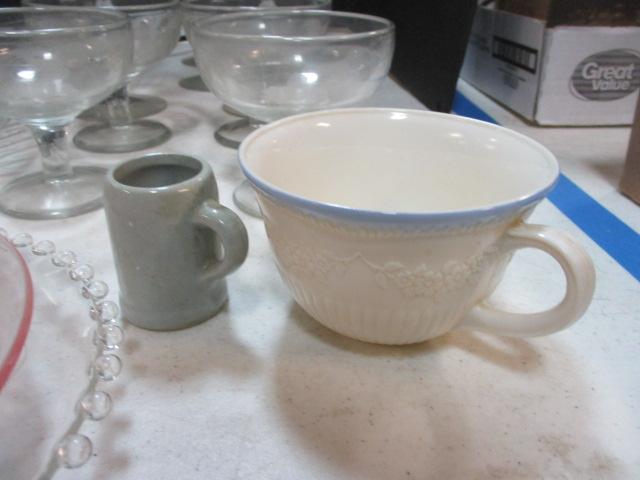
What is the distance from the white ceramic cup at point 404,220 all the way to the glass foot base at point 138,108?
456 mm

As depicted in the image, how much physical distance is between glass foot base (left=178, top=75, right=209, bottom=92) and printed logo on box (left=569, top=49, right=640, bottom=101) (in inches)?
20.6

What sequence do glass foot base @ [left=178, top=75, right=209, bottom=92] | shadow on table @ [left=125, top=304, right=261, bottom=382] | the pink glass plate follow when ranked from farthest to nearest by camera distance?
1. glass foot base @ [left=178, top=75, right=209, bottom=92]
2. shadow on table @ [left=125, top=304, right=261, bottom=382]
3. the pink glass plate

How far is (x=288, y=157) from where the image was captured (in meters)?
0.36

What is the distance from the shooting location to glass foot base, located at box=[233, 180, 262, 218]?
498 millimetres

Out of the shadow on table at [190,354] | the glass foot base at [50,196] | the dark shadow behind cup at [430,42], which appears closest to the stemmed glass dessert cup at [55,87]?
the glass foot base at [50,196]

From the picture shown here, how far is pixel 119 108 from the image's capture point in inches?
27.5

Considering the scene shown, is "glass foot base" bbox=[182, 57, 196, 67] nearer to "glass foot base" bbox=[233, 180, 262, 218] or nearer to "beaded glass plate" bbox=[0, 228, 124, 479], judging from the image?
"glass foot base" bbox=[233, 180, 262, 218]

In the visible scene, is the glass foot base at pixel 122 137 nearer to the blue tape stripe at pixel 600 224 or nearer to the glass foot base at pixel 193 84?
the glass foot base at pixel 193 84

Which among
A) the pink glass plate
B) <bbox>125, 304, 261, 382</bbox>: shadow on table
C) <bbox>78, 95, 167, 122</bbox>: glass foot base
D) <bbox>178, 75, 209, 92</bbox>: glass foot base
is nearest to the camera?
the pink glass plate

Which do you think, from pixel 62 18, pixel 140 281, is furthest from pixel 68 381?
pixel 62 18

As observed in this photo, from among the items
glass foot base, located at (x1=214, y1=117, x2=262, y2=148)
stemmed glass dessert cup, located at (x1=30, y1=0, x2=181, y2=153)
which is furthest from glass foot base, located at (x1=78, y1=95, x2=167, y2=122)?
glass foot base, located at (x1=214, y1=117, x2=262, y2=148)

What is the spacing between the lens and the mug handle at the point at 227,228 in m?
0.32

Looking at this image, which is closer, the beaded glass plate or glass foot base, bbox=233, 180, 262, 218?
the beaded glass plate

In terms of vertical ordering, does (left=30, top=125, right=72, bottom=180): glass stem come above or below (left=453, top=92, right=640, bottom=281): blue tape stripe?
above
